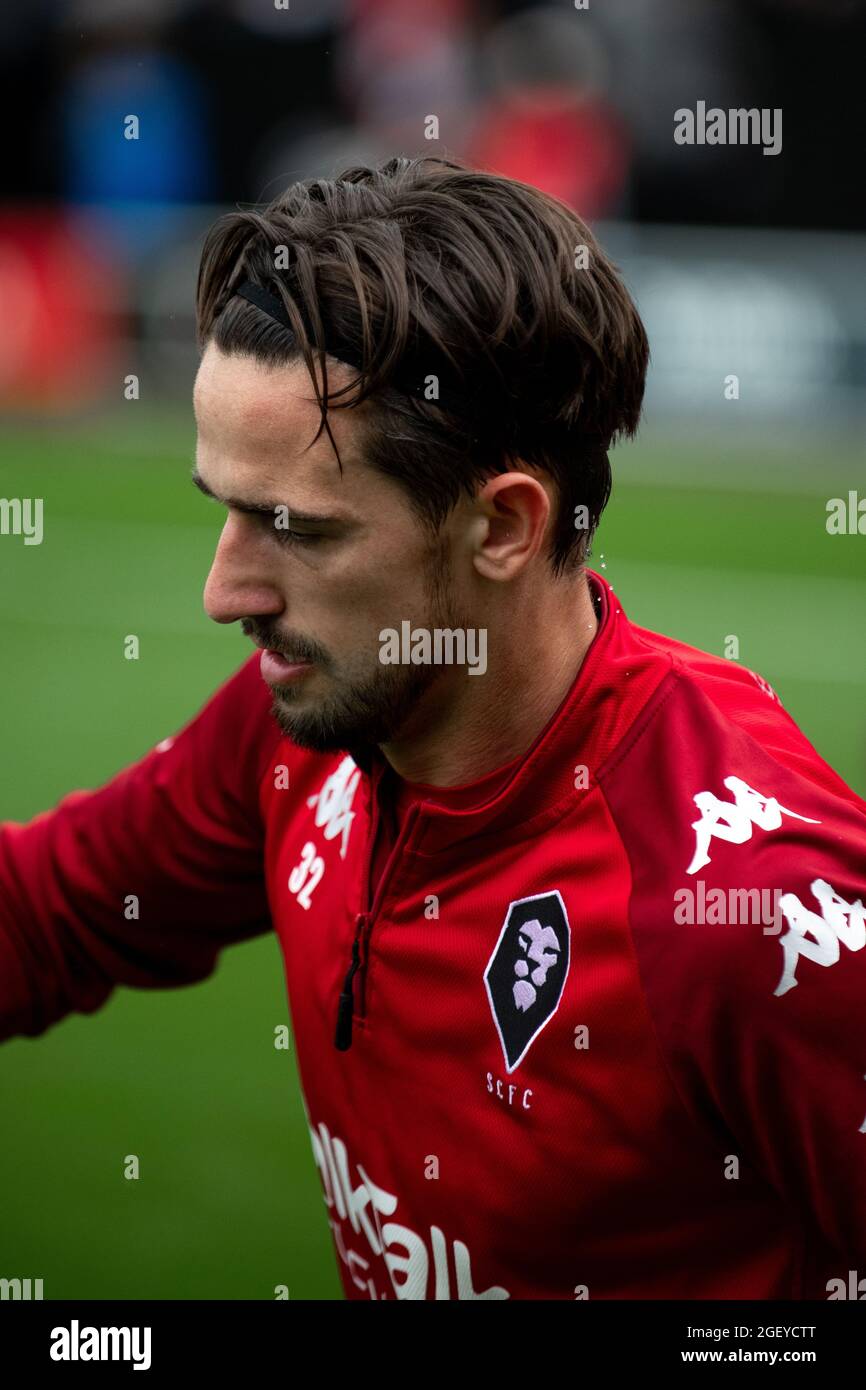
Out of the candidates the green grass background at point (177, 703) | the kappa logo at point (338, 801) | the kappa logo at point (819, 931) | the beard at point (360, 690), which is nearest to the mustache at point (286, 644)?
the beard at point (360, 690)

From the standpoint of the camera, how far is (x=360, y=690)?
2.26m

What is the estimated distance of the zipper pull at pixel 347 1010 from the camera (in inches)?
93.9

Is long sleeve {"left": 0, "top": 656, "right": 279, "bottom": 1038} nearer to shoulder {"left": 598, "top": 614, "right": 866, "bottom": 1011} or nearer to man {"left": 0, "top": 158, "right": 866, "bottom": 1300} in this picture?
man {"left": 0, "top": 158, "right": 866, "bottom": 1300}

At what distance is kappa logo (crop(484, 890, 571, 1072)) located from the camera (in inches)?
85.4

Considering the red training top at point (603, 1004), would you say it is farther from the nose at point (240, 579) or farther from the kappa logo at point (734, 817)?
the nose at point (240, 579)

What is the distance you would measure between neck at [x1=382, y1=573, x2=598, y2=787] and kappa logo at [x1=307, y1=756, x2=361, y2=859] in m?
0.26

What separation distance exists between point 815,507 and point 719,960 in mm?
10394

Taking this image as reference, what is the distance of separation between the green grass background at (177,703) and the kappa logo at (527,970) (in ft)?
7.61

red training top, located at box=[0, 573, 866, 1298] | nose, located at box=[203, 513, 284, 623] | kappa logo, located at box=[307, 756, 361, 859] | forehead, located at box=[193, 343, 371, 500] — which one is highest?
forehead, located at box=[193, 343, 371, 500]

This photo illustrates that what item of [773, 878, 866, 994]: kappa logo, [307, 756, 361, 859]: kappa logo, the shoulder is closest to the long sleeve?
[307, 756, 361, 859]: kappa logo

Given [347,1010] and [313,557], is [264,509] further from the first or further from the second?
[347,1010]

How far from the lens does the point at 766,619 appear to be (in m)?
9.92

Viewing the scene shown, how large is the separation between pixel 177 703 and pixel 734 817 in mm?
6733

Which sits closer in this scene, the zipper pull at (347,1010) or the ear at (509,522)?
the ear at (509,522)
